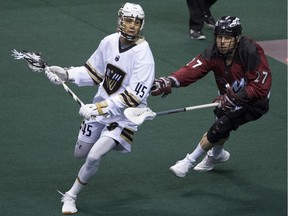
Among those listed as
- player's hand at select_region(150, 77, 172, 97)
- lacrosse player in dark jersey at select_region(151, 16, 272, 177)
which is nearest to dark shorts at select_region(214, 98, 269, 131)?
lacrosse player in dark jersey at select_region(151, 16, 272, 177)

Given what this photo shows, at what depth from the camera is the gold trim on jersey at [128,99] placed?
23.4 ft

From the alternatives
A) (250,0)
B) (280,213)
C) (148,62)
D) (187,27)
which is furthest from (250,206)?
(250,0)

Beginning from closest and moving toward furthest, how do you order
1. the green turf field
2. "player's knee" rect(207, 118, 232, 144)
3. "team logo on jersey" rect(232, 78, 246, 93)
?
the green turf field
"team logo on jersey" rect(232, 78, 246, 93)
"player's knee" rect(207, 118, 232, 144)

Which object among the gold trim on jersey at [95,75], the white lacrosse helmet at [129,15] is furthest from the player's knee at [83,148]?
the white lacrosse helmet at [129,15]

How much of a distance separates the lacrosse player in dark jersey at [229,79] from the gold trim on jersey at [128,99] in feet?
1.62

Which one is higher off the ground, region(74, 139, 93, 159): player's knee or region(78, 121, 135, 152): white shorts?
region(78, 121, 135, 152): white shorts

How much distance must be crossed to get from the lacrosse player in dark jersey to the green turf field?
438 millimetres

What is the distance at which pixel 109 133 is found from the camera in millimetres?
7289

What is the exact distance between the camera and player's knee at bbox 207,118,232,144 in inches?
310

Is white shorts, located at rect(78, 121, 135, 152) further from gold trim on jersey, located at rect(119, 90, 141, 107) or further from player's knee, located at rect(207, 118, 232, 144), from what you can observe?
player's knee, located at rect(207, 118, 232, 144)

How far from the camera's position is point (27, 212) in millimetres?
7293

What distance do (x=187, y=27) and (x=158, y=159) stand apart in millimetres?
4694

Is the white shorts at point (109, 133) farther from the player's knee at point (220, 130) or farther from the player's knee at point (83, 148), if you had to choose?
the player's knee at point (220, 130)

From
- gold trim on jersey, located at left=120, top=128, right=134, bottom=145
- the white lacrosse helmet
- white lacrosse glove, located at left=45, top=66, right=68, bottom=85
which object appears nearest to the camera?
the white lacrosse helmet
